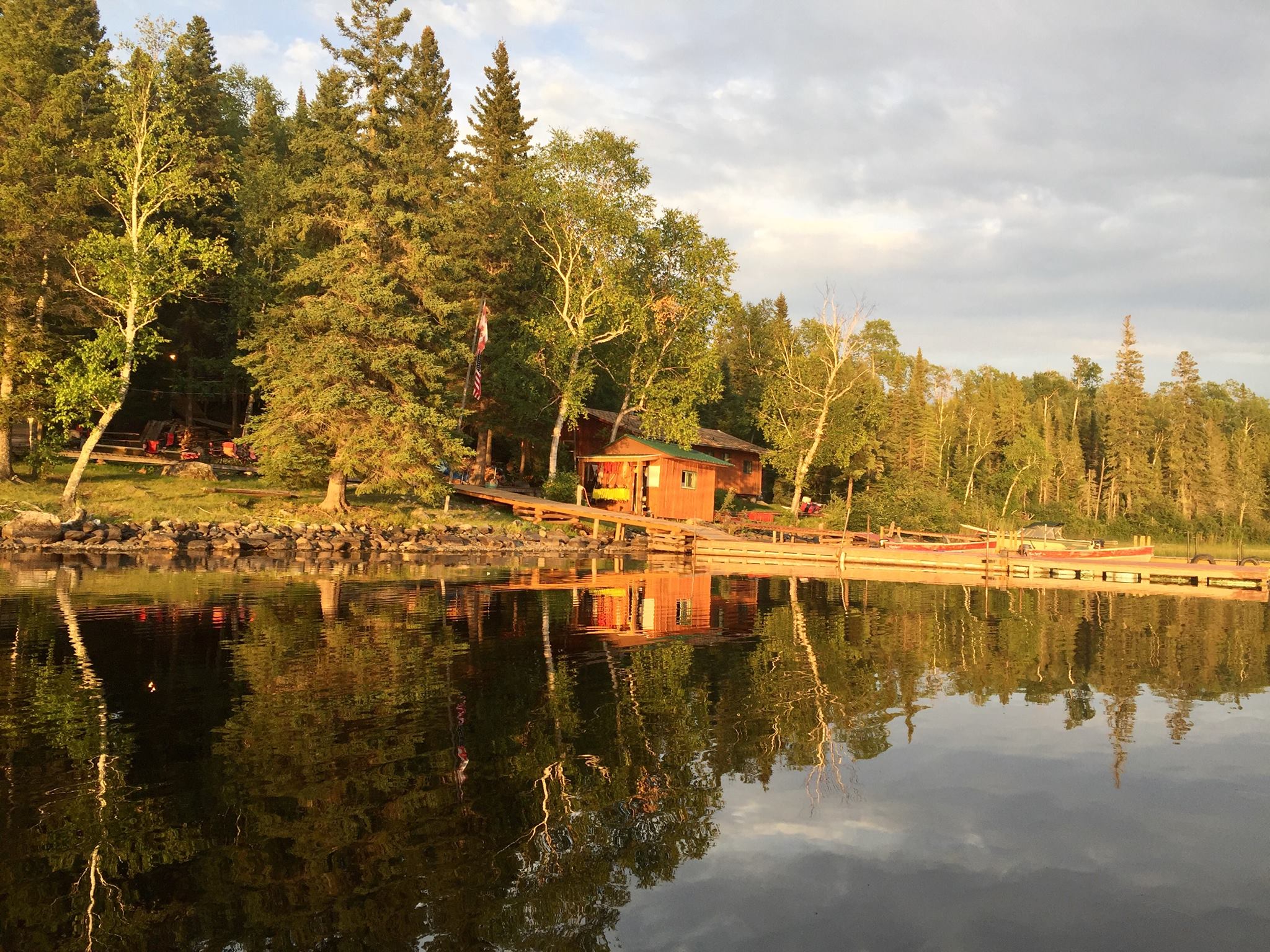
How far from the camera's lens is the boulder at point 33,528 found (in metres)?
27.2

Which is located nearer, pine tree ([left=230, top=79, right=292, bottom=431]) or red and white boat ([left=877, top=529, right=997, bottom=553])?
red and white boat ([left=877, top=529, right=997, bottom=553])

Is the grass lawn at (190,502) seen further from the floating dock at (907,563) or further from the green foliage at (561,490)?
the green foliage at (561,490)

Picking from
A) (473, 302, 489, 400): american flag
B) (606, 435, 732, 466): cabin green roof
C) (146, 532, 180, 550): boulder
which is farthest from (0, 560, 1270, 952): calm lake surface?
(606, 435, 732, 466): cabin green roof

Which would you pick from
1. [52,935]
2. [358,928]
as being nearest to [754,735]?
[358,928]

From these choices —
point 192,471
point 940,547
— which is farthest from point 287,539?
point 940,547

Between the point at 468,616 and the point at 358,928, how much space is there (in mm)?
12620

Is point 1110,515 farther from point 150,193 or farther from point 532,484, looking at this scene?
point 150,193

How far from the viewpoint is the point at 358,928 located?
18.9 ft

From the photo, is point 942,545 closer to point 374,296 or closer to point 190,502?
point 374,296

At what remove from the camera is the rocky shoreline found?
90.7 ft

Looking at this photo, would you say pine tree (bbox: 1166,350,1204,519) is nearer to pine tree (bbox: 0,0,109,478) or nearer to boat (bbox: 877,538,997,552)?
boat (bbox: 877,538,997,552)

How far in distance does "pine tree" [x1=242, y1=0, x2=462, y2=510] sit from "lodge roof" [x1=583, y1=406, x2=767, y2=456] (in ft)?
45.4

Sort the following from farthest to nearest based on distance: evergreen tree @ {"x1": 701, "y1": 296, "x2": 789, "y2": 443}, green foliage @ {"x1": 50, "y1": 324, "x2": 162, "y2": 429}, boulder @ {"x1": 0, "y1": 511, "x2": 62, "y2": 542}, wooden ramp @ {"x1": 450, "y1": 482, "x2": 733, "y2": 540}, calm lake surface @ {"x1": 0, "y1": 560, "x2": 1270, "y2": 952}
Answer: evergreen tree @ {"x1": 701, "y1": 296, "x2": 789, "y2": 443} → wooden ramp @ {"x1": 450, "y1": 482, "x2": 733, "y2": 540} → green foliage @ {"x1": 50, "y1": 324, "x2": 162, "y2": 429} → boulder @ {"x1": 0, "y1": 511, "x2": 62, "y2": 542} → calm lake surface @ {"x1": 0, "y1": 560, "x2": 1270, "y2": 952}

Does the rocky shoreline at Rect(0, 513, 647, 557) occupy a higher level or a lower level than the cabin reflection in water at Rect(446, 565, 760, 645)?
higher
